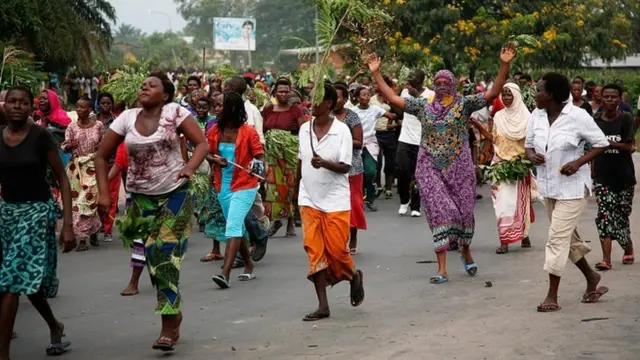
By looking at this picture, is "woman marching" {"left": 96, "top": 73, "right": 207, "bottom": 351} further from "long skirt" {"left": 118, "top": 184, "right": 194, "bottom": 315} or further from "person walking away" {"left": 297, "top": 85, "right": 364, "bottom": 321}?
"person walking away" {"left": 297, "top": 85, "right": 364, "bottom": 321}

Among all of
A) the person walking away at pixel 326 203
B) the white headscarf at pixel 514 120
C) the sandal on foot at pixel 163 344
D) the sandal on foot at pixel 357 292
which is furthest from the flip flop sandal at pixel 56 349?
the white headscarf at pixel 514 120

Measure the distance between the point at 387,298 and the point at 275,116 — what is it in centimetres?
449

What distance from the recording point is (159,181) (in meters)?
7.96

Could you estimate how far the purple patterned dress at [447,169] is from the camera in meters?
10.9

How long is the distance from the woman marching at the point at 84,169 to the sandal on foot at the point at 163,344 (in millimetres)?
6177

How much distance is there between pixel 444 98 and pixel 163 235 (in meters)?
3.76

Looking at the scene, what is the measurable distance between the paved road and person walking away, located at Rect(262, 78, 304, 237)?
1.57 meters

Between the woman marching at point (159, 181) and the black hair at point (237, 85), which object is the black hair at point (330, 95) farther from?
the black hair at point (237, 85)

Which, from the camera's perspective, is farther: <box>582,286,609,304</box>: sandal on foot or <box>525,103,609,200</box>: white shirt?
<box>582,286,609,304</box>: sandal on foot

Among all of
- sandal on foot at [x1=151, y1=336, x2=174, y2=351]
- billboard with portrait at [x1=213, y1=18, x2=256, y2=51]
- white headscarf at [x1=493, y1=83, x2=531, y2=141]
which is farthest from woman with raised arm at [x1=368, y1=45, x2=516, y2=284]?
billboard with portrait at [x1=213, y1=18, x2=256, y2=51]

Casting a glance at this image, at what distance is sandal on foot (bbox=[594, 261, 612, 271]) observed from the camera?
443 inches

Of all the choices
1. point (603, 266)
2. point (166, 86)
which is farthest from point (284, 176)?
point (166, 86)

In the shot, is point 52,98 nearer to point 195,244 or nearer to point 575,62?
point 195,244

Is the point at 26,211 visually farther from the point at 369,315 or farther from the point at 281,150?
→ the point at 281,150
